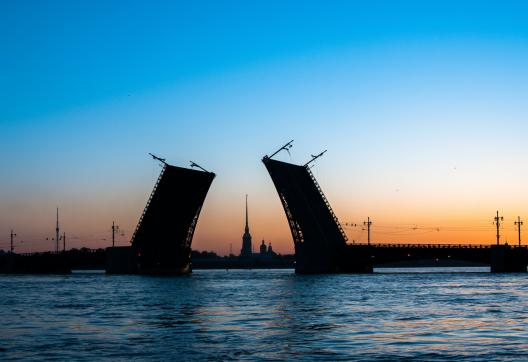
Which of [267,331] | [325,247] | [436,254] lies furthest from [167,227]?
[267,331]

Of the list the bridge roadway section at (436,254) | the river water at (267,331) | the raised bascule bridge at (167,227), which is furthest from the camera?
the bridge roadway section at (436,254)

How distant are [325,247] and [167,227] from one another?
1752 cm

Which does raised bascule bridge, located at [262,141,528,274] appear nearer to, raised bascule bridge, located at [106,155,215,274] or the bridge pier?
the bridge pier

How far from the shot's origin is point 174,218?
8444cm

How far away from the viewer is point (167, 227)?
85.8 metres

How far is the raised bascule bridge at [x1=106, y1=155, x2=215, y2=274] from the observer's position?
254 ft

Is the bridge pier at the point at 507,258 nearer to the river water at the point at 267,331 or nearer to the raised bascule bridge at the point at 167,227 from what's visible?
the raised bascule bridge at the point at 167,227

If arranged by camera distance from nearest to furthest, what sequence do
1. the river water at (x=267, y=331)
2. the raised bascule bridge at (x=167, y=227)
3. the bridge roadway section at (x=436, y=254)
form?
1. the river water at (x=267, y=331)
2. the raised bascule bridge at (x=167, y=227)
3. the bridge roadway section at (x=436, y=254)

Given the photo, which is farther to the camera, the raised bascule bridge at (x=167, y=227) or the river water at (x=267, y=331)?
the raised bascule bridge at (x=167, y=227)

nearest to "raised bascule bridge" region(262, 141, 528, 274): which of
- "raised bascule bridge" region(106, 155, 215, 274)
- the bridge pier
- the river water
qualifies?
the bridge pier

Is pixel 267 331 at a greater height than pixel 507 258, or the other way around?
pixel 507 258

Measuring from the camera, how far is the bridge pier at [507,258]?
109m

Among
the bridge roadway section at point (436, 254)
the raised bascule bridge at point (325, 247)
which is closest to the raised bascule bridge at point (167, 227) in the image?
the raised bascule bridge at point (325, 247)

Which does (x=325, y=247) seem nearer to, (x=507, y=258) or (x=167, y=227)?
(x=167, y=227)
